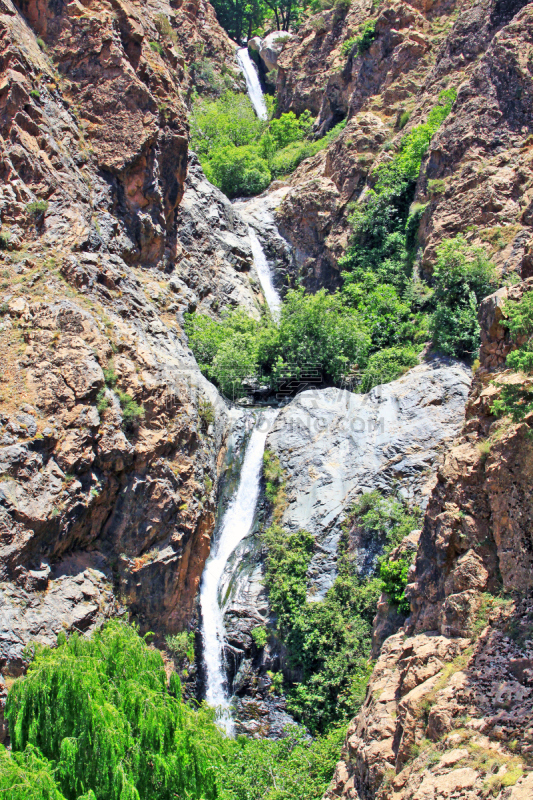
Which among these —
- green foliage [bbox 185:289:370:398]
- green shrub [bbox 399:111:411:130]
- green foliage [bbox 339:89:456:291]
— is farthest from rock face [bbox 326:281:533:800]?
green shrub [bbox 399:111:411:130]

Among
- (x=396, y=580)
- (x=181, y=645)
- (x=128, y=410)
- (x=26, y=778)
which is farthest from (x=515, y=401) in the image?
(x=181, y=645)

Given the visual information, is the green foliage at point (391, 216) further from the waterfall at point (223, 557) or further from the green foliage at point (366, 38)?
the waterfall at point (223, 557)

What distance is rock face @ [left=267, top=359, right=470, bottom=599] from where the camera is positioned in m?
20.3

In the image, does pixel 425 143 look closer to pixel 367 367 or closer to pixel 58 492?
pixel 367 367

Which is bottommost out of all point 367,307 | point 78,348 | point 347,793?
point 347,793

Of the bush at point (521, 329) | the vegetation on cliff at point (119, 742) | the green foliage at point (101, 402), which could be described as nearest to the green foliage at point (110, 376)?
the green foliage at point (101, 402)

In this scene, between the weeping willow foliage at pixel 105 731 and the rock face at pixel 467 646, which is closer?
the rock face at pixel 467 646

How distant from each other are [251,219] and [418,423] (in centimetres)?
2101

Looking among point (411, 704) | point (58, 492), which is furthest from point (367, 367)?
point (411, 704)

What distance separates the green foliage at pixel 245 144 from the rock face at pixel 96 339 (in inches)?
461

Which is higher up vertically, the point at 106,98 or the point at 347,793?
the point at 106,98

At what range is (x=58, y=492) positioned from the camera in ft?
51.4

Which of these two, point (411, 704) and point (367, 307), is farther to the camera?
point (367, 307)

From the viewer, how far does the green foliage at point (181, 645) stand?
715 inches
